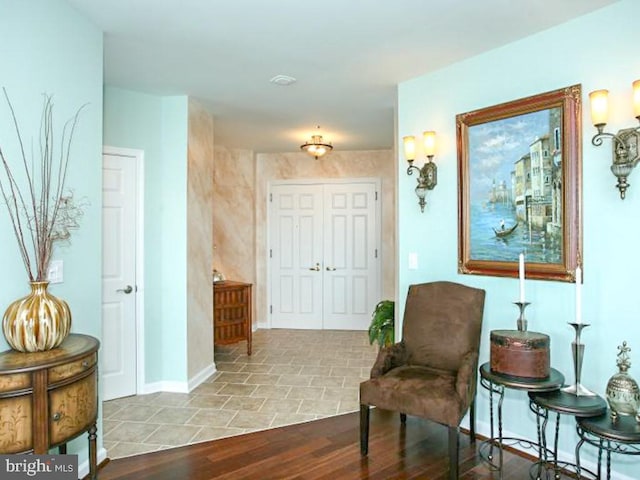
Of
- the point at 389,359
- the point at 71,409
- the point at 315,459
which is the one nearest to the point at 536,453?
the point at 389,359

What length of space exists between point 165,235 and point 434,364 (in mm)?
2576

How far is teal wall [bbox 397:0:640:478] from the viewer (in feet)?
7.36

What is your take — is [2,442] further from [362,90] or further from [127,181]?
[362,90]

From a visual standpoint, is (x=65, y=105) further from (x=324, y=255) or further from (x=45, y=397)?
(x=324, y=255)

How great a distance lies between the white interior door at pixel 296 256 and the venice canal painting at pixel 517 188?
3641 millimetres

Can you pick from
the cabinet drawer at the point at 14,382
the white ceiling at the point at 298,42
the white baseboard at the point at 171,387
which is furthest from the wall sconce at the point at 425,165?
the cabinet drawer at the point at 14,382

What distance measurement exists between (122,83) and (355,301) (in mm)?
4251

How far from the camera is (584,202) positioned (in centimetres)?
240

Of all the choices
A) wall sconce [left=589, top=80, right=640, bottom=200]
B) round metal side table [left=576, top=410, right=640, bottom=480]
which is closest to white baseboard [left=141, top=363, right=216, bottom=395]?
round metal side table [left=576, top=410, right=640, bottom=480]

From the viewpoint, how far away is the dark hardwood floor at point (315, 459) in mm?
2420

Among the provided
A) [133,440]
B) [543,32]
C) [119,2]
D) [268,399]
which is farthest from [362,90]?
[133,440]

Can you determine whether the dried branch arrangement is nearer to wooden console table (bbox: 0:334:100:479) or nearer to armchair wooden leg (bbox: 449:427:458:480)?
wooden console table (bbox: 0:334:100:479)

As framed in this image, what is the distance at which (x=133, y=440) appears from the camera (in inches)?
112

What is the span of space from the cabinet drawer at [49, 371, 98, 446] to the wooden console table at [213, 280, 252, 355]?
2681 mm
